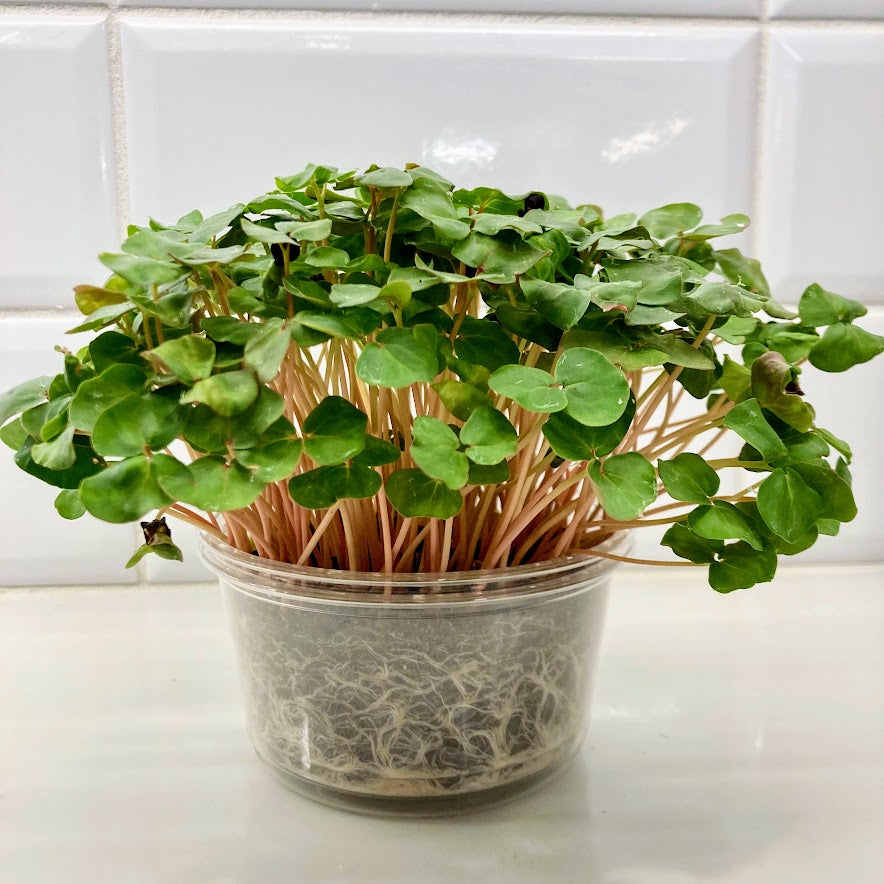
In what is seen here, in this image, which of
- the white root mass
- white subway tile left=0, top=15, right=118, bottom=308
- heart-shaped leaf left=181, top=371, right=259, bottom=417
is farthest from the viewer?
white subway tile left=0, top=15, right=118, bottom=308

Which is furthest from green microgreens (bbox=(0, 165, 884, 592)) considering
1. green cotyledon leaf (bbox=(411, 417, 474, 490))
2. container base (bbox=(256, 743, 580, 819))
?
container base (bbox=(256, 743, 580, 819))

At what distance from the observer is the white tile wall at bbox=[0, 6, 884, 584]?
78cm

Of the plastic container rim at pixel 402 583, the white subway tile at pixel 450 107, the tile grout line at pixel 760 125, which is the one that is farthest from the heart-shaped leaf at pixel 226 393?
the tile grout line at pixel 760 125

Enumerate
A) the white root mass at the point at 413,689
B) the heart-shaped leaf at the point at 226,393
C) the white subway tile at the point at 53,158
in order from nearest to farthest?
the heart-shaped leaf at the point at 226,393, the white root mass at the point at 413,689, the white subway tile at the point at 53,158

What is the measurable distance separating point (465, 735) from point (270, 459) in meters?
0.19

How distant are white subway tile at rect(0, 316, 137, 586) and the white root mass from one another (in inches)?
18.5

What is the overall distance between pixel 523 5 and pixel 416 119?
150 millimetres

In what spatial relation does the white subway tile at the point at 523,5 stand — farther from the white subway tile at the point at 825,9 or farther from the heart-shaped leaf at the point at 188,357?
the heart-shaped leaf at the point at 188,357

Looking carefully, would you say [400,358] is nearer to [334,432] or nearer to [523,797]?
[334,432]

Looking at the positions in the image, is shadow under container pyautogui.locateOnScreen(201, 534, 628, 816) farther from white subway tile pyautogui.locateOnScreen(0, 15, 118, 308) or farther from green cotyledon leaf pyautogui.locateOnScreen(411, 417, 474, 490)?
white subway tile pyautogui.locateOnScreen(0, 15, 118, 308)

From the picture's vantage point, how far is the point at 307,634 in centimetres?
42

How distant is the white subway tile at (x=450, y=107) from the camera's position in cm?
79

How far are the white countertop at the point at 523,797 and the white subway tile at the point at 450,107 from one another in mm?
433

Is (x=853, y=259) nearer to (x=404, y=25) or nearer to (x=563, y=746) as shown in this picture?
(x=404, y=25)
